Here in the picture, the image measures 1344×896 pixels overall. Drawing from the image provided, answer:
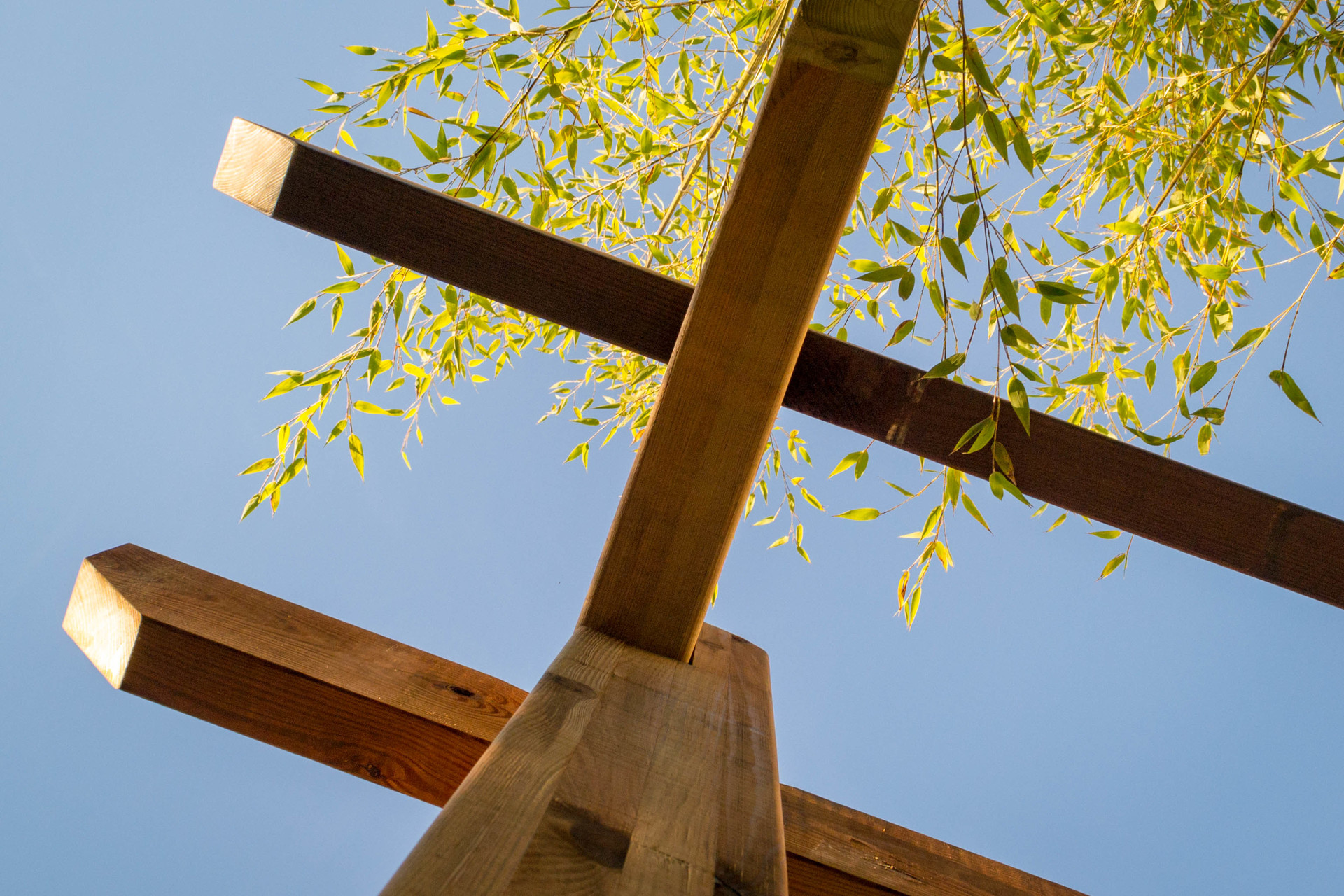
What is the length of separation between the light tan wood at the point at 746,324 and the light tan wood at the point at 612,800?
0.09 meters

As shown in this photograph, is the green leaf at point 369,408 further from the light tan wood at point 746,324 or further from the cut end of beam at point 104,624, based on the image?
the light tan wood at point 746,324

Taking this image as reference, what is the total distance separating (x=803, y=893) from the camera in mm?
1029

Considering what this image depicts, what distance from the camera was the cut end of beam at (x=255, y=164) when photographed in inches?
33.6

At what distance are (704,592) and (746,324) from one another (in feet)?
0.93

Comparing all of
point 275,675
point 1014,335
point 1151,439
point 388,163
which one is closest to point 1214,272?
point 1151,439

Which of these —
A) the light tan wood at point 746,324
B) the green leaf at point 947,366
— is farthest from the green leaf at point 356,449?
the green leaf at point 947,366

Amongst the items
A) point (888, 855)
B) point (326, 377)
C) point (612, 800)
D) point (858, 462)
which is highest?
point (858, 462)

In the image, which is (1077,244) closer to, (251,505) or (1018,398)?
(1018,398)

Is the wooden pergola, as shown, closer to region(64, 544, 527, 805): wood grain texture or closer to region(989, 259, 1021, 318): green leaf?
region(64, 544, 527, 805): wood grain texture

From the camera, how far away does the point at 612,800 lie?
502 millimetres

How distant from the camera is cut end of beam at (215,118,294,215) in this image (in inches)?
33.6

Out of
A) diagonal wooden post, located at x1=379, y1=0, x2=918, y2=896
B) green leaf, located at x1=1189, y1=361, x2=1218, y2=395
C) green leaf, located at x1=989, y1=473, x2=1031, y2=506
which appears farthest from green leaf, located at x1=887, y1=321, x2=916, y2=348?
green leaf, located at x1=1189, y1=361, x2=1218, y2=395

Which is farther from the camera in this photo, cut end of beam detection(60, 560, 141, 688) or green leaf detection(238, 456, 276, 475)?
green leaf detection(238, 456, 276, 475)

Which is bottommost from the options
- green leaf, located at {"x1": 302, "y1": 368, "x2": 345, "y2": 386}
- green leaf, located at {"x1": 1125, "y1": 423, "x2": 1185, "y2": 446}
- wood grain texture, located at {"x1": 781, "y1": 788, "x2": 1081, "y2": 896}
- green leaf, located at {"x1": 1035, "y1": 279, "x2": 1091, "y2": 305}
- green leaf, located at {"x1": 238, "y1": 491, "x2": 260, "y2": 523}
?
wood grain texture, located at {"x1": 781, "y1": 788, "x2": 1081, "y2": 896}
